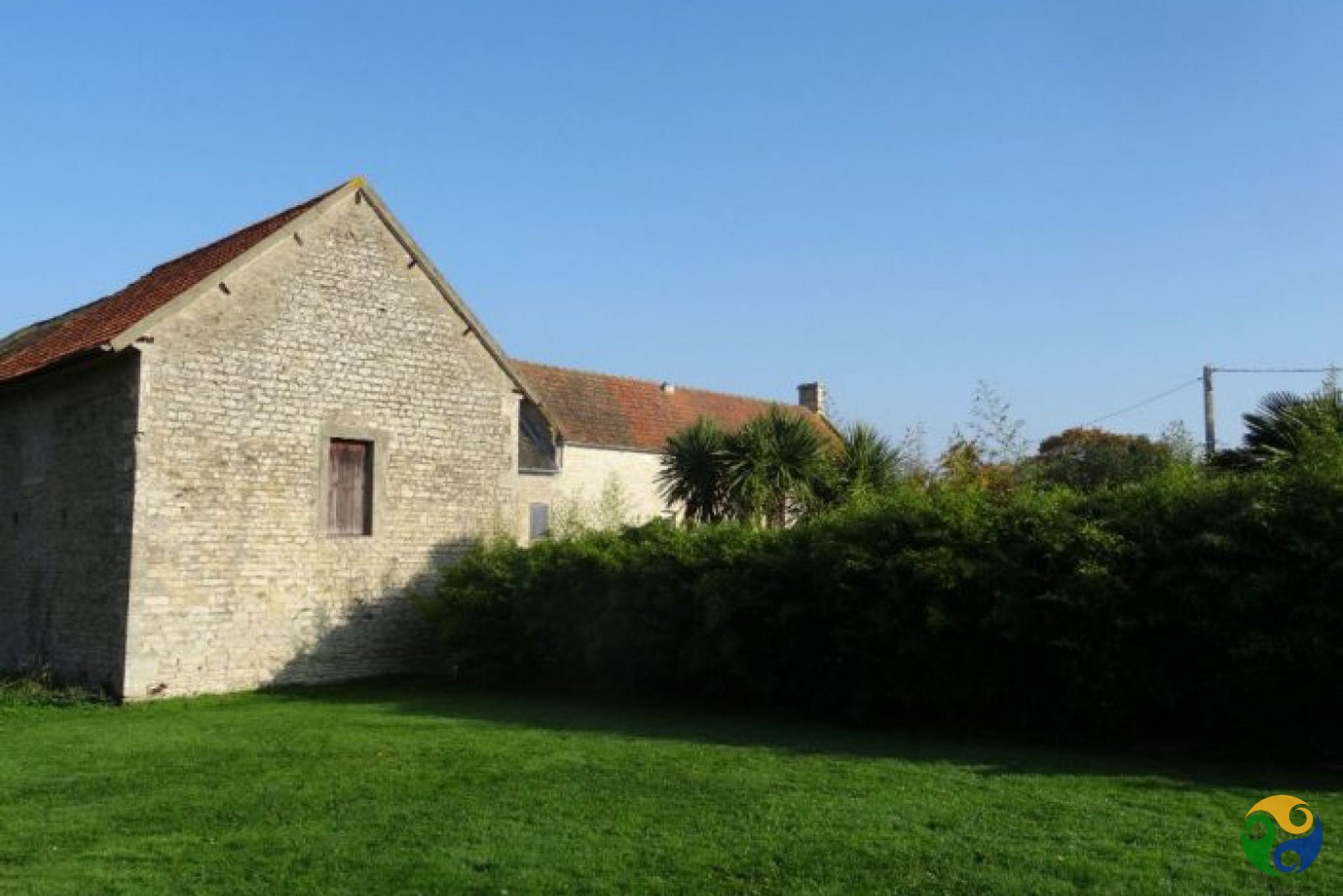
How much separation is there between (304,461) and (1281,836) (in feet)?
47.3

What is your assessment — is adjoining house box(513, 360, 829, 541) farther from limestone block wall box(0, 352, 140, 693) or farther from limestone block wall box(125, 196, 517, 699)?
limestone block wall box(0, 352, 140, 693)

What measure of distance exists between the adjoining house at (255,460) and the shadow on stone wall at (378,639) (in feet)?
0.12

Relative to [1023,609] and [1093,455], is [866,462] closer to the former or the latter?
[1023,609]

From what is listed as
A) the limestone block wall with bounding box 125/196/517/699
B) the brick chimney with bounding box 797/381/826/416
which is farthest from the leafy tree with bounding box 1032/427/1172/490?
the limestone block wall with bounding box 125/196/517/699

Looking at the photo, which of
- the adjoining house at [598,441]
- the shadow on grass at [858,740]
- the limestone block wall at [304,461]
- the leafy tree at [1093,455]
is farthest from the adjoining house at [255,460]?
the leafy tree at [1093,455]

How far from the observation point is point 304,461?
57.4ft

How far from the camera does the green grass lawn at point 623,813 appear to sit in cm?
639

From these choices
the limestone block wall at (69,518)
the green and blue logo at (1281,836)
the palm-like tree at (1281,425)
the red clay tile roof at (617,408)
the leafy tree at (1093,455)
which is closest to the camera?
the green and blue logo at (1281,836)

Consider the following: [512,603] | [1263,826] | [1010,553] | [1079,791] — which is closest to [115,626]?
[512,603]

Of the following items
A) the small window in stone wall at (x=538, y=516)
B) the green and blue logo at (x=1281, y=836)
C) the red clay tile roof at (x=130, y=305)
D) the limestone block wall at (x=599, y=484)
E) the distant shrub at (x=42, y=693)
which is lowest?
the distant shrub at (x=42, y=693)

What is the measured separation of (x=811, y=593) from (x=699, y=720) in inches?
76.6

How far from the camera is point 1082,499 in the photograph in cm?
1123

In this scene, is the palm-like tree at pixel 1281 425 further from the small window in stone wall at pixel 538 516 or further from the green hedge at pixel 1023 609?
the small window in stone wall at pixel 538 516

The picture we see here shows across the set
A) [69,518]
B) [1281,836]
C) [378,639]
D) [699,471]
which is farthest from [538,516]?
[1281,836]
